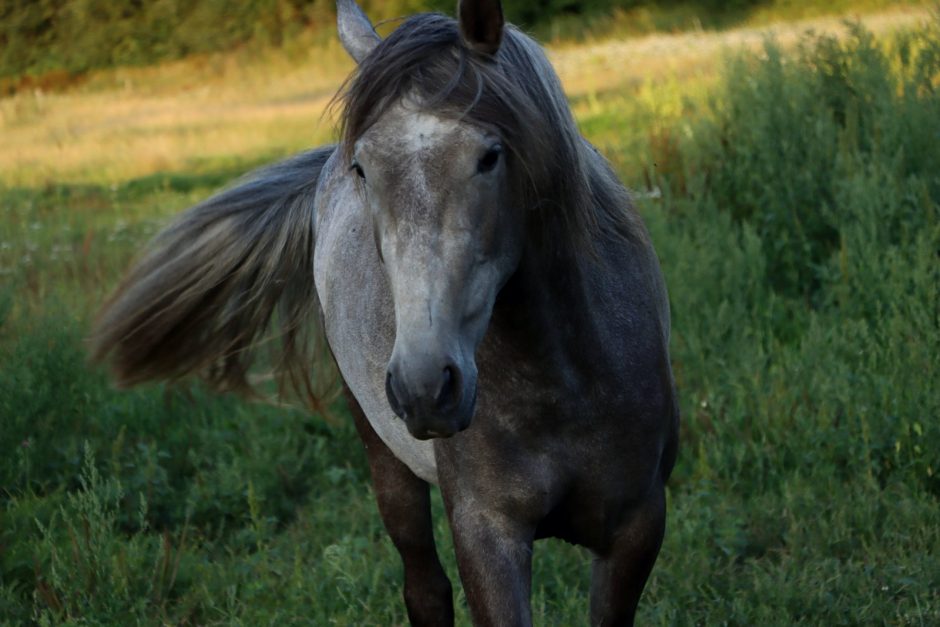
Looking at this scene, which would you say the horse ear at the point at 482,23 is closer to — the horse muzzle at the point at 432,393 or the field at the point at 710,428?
the field at the point at 710,428

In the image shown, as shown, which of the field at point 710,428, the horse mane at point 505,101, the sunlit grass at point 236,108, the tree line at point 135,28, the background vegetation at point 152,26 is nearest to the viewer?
the horse mane at point 505,101

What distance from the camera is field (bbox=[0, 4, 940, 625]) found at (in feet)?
13.3

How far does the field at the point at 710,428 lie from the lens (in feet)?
13.3

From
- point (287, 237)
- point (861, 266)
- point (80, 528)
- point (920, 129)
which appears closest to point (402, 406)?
point (287, 237)

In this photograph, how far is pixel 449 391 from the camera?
6.61 ft

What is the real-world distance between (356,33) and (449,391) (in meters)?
1.12

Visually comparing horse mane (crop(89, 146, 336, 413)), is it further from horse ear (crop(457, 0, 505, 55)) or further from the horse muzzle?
the horse muzzle

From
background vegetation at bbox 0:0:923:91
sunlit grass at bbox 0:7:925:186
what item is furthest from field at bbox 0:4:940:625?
background vegetation at bbox 0:0:923:91

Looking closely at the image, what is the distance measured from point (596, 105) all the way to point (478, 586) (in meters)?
9.66

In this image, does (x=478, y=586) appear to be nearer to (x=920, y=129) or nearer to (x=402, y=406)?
(x=402, y=406)

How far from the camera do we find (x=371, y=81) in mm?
2258

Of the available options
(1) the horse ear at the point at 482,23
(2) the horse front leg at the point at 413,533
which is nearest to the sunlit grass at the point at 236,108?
(2) the horse front leg at the point at 413,533

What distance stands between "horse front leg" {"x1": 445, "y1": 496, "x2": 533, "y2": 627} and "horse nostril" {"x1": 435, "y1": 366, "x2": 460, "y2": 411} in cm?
69

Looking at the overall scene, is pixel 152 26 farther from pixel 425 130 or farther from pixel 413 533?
pixel 425 130
